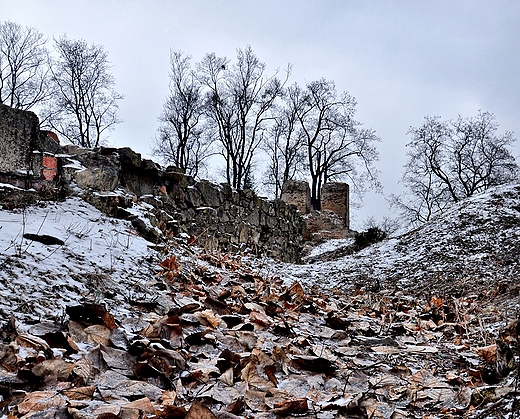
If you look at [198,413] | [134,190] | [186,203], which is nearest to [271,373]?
[198,413]

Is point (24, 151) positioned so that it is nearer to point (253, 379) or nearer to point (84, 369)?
point (84, 369)

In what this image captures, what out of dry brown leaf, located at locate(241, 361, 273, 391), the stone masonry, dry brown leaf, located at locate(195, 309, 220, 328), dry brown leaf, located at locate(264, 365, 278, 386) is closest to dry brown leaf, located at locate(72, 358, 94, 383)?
dry brown leaf, located at locate(241, 361, 273, 391)

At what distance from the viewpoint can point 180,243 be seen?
5539 millimetres

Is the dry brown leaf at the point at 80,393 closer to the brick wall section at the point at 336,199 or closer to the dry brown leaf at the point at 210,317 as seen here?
the dry brown leaf at the point at 210,317

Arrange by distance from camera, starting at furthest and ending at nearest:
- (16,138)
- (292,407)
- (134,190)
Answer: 1. (134,190)
2. (16,138)
3. (292,407)

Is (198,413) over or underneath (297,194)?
underneath

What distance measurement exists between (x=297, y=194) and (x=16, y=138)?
16510 mm

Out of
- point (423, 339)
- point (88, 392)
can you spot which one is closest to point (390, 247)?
point (423, 339)

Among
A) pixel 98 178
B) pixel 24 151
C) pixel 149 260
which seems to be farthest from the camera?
pixel 98 178

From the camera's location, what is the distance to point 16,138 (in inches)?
166

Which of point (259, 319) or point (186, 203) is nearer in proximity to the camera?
point (259, 319)

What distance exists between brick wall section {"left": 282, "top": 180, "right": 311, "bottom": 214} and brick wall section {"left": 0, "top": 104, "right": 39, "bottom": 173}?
52.6 feet

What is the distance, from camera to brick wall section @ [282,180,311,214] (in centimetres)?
1994

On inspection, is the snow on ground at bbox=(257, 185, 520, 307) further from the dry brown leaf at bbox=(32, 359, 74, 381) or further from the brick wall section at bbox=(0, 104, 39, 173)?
the dry brown leaf at bbox=(32, 359, 74, 381)
